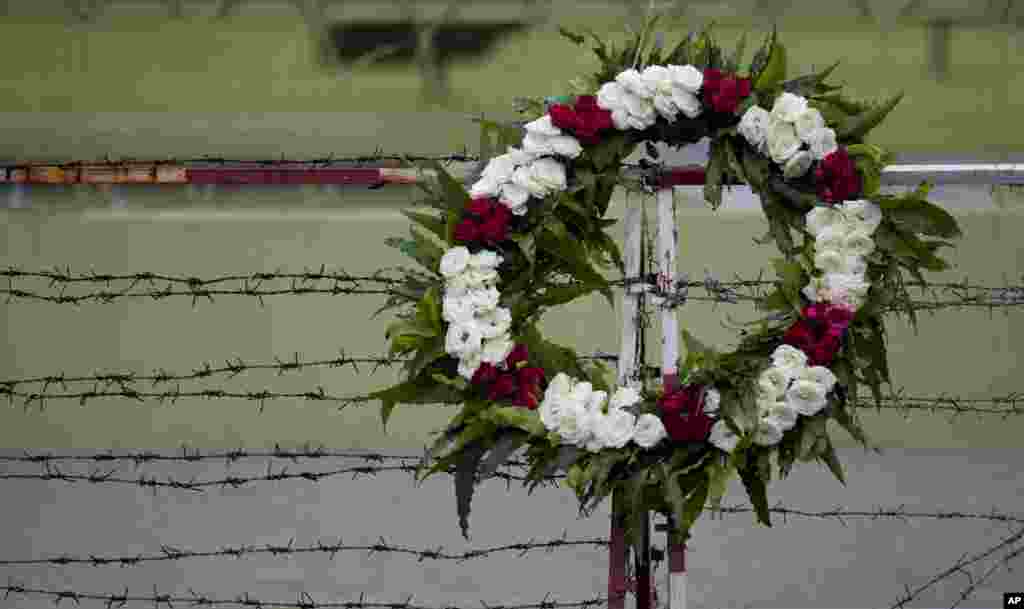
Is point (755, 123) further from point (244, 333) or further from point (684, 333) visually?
point (244, 333)

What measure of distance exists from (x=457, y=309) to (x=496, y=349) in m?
0.10

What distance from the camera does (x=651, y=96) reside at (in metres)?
2.80

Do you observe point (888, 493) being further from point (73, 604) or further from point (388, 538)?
point (73, 604)

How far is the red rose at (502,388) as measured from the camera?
276 centimetres

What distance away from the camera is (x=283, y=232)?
6.72 m

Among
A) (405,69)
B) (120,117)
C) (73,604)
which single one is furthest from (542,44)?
(73,604)

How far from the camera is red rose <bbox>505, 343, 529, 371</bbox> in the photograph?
Answer: 9.14ft

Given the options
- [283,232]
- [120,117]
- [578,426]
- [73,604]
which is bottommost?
[73,604]

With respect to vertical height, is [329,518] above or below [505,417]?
below

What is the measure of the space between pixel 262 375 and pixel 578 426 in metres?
4.13

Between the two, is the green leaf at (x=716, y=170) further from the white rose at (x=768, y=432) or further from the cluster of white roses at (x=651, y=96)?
the white rose at (x=768, y=432)

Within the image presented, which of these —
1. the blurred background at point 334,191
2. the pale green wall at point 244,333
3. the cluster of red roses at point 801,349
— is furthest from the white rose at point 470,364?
the pale green wall at point 244,333

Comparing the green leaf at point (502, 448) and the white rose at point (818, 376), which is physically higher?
the white rose at point (818, 376)

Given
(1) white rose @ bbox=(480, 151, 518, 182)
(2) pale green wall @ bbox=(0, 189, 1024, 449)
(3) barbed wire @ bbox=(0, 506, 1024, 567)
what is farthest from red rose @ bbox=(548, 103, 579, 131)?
(2) pale green wall @ bbox=(0, 189, 1024, 449)
